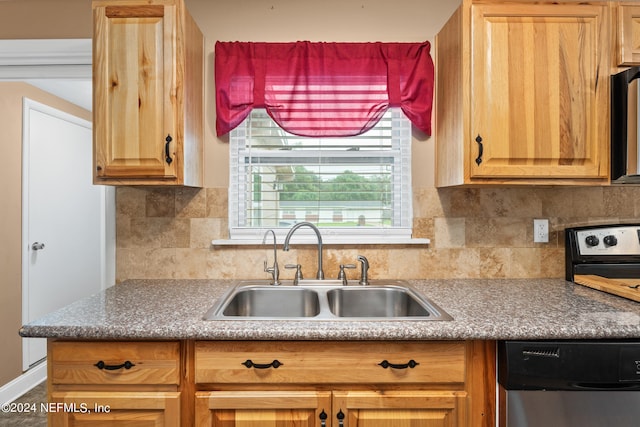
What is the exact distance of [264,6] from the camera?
202cm

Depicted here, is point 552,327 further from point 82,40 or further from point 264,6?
point 82,40

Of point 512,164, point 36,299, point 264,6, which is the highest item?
point 264,6

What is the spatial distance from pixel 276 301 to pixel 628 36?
75.1 inches

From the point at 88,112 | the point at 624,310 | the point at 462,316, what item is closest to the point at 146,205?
the point at 462,316

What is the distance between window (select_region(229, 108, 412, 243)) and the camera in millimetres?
2055

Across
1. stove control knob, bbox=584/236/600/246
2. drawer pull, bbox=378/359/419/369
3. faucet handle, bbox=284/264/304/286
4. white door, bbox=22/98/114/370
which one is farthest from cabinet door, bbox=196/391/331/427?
white door, bbox=22/98/114/370

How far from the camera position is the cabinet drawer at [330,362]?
4.20 ft

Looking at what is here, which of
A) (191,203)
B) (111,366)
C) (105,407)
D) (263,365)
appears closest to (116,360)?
(111,366)

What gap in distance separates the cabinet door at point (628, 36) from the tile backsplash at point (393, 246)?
647 mm

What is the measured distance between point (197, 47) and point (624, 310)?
210cm

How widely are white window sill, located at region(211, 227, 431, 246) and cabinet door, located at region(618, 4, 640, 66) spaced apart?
1.14 metres

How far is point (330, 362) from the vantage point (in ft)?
4.20

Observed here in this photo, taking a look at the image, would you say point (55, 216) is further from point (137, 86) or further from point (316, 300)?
point (316, 300)

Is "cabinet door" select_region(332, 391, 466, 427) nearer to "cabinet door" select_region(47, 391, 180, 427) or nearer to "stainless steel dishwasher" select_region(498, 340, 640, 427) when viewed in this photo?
"stainless steel dishwasher" select_region(498, 340, 640, 427)
